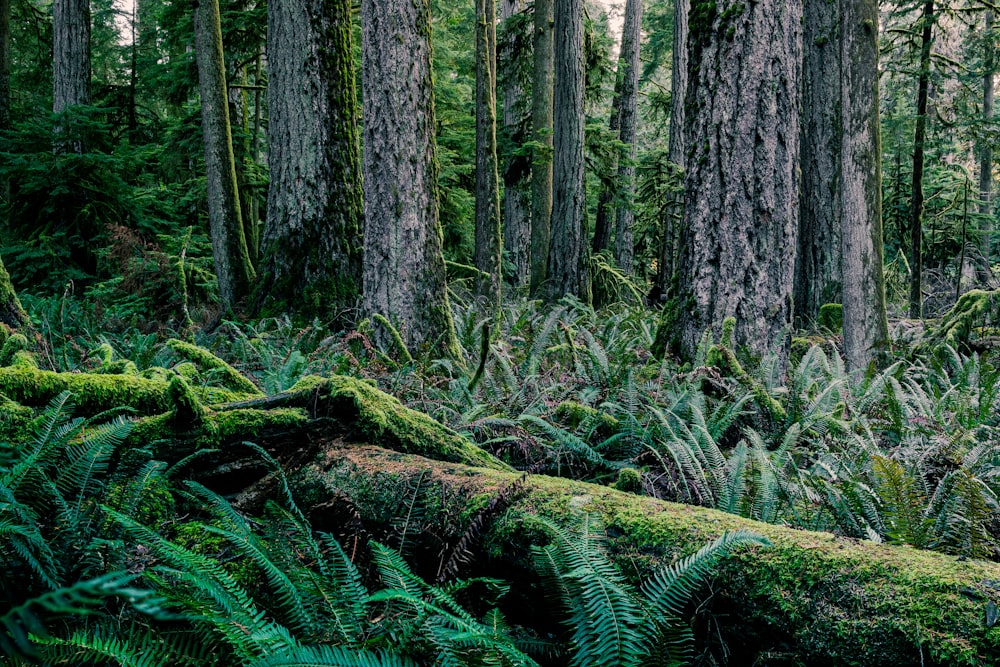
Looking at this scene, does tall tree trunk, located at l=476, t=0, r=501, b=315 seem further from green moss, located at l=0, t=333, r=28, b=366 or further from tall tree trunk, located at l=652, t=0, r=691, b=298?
green moss, located at l=0, t=333, r=28, b=366

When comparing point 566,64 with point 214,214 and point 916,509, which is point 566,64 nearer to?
point 214,214

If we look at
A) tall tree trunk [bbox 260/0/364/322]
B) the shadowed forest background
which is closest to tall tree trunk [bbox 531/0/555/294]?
the shadowed forest background

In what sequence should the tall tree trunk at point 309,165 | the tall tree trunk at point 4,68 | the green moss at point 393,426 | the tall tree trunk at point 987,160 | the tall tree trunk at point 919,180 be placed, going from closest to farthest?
the green moss at point 393,426
the tall tree trunk at point 309,165
the tall tree trunk at point 919,180
the tall tree trunk at point 987,160
the tall tree trunk at point 4,68

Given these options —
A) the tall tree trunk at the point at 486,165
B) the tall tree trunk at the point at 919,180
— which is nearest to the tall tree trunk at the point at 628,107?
the tall tree trunk at the point at 486,165

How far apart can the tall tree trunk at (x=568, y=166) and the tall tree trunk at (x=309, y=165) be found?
4577mm

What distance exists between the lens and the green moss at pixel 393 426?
2855 mm

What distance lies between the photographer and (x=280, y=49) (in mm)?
7562

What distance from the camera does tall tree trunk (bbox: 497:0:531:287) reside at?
545 inches

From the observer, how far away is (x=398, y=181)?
6.00 metres

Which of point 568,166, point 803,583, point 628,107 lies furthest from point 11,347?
point 628,107

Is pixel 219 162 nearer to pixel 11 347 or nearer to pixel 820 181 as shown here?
pixel 11 347

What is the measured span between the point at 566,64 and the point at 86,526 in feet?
36.3

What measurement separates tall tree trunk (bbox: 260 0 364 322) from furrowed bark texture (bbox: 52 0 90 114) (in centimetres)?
835

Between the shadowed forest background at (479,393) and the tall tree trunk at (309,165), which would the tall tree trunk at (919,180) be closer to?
the shadowed forest background at (479,393)
